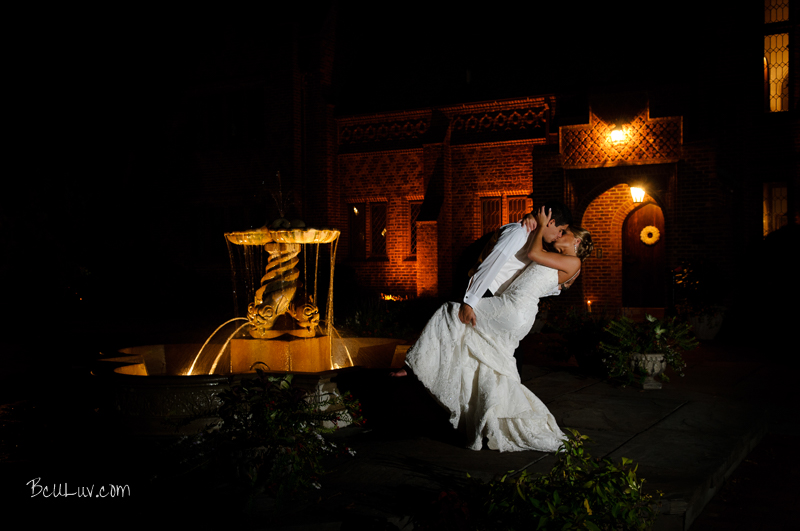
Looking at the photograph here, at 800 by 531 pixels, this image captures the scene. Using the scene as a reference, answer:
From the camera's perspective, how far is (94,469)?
4977 mm

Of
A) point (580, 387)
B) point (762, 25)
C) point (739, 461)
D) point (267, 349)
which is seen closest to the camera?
point (739, 461)

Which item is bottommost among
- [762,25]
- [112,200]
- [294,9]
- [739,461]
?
[739,461]

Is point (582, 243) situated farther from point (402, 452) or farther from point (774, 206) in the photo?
point (774, 206)

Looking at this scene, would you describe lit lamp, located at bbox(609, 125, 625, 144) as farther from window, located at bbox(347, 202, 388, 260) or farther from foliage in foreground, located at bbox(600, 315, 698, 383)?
foliage in foreground, located at bbox(600, 315, 698, 383)

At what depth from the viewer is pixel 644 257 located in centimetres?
1694

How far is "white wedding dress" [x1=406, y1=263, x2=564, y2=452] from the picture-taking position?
4.89 meters

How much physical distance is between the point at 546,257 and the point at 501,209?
13.7 meters

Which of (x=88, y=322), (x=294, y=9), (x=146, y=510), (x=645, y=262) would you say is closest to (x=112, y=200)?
(x=88, y=322)

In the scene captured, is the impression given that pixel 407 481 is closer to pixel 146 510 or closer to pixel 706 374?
pixel 146 510

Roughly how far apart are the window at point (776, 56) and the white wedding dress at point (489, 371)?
12.7 m

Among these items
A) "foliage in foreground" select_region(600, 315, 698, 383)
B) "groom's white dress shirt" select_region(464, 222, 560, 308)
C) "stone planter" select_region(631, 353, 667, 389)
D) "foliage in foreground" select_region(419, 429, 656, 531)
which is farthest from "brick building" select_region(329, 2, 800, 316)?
"foliage in foreground" select_region(419, 429, 656, 531)

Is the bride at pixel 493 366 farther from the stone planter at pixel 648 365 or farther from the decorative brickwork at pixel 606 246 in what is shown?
the decorative brickwork at pixel 606 246

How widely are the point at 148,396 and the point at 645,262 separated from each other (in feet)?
46.0

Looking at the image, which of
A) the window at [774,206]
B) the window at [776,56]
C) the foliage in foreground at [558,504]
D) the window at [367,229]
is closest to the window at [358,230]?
the window at [367,229]
